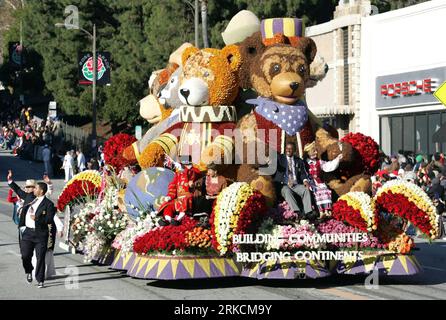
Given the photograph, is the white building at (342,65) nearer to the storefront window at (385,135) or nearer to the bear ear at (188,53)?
the storefront window at (385,135)

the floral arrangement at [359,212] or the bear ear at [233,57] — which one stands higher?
the bear ear at [233,57]

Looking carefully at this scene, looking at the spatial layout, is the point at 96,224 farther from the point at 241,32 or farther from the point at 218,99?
the point at 241,32

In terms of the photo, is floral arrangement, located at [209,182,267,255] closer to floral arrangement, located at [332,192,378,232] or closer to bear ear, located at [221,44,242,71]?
floral arrangement, located at [332,192,378,232]

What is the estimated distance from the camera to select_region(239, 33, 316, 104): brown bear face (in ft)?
49.5

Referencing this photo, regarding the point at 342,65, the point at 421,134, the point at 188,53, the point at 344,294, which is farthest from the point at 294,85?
the point at 342,65

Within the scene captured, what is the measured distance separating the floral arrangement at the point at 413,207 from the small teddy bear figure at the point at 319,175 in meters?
0.70

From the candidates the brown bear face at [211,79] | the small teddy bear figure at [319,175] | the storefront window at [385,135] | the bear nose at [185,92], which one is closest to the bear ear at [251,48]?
the brown bear face at [211,79]

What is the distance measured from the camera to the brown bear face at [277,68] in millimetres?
15102

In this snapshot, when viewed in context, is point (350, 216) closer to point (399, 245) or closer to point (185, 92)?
point (399, 245)

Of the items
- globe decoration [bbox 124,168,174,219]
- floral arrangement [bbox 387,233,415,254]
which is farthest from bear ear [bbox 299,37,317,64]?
floral arrangement [bbox 387,233,415,254]

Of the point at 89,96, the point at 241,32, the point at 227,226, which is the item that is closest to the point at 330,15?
the point at 89,96

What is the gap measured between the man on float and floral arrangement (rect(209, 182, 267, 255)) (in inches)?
22.1

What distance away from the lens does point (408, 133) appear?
126 feet

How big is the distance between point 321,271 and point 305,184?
124cm
